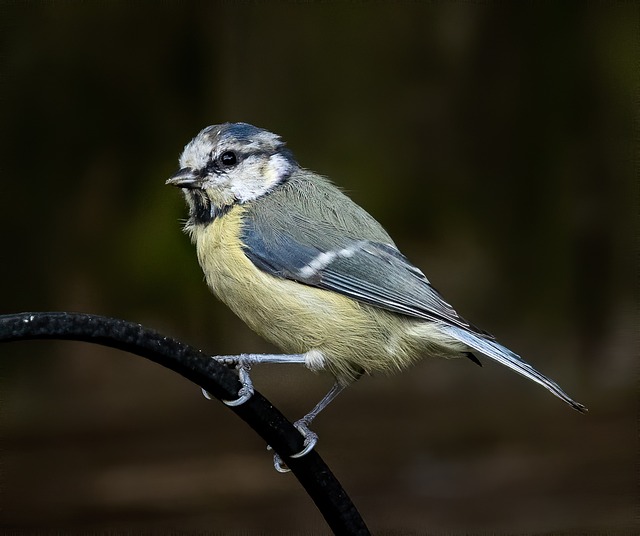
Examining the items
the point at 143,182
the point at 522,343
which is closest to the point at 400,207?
the point at 522,343

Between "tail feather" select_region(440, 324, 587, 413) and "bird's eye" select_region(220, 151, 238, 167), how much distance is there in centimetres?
41

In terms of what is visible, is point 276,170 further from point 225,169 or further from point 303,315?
point 303,315

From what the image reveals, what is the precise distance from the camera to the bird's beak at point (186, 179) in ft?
5.35

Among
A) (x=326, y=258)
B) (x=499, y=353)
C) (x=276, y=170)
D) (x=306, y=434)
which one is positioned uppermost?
(x=276, y=170)

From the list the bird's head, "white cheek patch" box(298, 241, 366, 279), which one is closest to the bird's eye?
the bird's head

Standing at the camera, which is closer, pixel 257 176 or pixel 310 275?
pixel 310 275

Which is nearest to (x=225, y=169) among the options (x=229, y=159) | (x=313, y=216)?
(x=229, y=159)

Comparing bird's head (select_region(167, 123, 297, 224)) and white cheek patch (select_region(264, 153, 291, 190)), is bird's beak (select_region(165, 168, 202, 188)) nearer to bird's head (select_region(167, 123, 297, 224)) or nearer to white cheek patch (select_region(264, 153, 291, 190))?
bird's head (select_region(167, 123, 297, 224))

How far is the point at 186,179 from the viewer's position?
164 cm

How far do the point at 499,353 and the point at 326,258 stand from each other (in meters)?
0.30

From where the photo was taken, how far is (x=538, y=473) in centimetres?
246

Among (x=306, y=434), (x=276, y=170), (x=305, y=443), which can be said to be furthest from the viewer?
(x=276, y=170)

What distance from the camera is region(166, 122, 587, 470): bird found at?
159cm

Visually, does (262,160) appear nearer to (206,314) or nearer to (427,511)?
(206,314)
